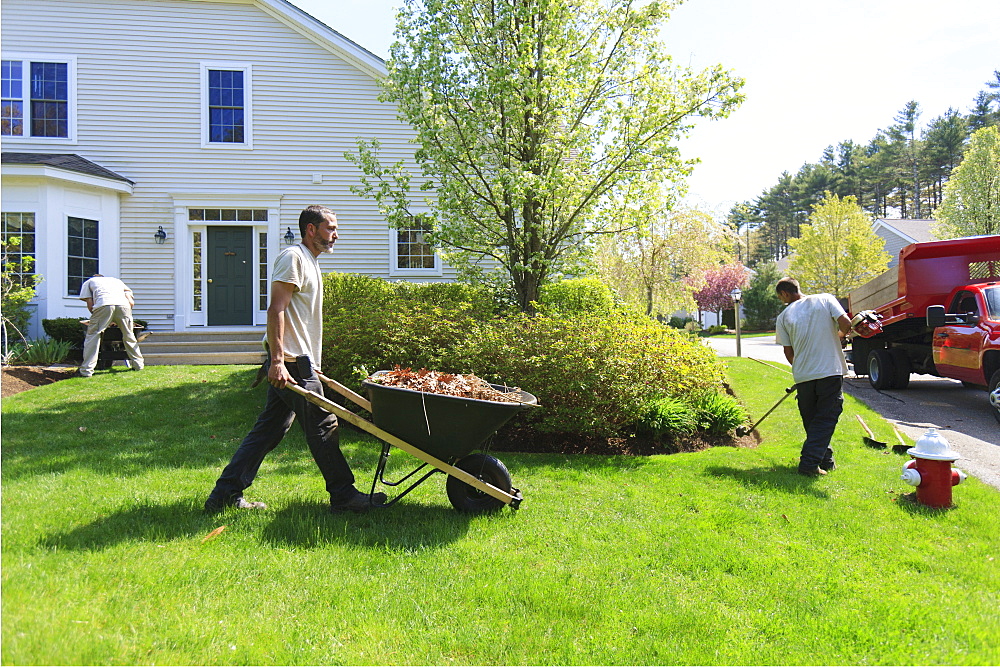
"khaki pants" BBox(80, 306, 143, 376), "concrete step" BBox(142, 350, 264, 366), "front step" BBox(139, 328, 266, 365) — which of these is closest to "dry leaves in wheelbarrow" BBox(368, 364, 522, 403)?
"khaki pants" BBox(80, 306, 143, 376)

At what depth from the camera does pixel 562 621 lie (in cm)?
285

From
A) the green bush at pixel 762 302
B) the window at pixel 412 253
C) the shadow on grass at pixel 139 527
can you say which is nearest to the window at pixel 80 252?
the window at pixel 412 253

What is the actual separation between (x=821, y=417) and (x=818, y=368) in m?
0.42

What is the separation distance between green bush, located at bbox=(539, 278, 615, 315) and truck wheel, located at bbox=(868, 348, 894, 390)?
4.90 m

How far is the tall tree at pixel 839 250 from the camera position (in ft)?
92.6

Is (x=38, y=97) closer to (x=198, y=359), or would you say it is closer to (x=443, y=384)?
(x=198, y=359)

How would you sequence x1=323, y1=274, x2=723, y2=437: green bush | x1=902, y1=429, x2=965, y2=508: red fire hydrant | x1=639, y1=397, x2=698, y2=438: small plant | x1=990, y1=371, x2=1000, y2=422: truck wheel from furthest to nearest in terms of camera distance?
x1=990, y1=371, x2=1000, y2=422: truck wheel
x1=323, y1=274, x2=723, y2=437: green bush
x1=639, y1=397, x2=698, y2=438: small plant
x1=902, y1=429, x2=965, y2=508: red fire hydrant

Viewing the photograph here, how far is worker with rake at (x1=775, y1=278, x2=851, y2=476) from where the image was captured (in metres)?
5.42

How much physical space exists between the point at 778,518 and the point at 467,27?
7.37 meters

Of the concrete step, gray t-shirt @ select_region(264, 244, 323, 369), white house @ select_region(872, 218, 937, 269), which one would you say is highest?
white house @ select_region(872, 218, 937, 269)

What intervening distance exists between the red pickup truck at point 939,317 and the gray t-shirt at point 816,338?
4161 millimetres

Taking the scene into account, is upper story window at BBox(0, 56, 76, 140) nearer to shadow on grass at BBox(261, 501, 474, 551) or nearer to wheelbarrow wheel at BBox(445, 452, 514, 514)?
shadow on grass at BBox(261, 501, 474, 551)

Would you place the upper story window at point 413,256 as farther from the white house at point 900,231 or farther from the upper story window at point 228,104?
the white house at point 900,231

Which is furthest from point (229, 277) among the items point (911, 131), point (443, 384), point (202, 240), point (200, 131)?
point (911, 131)
